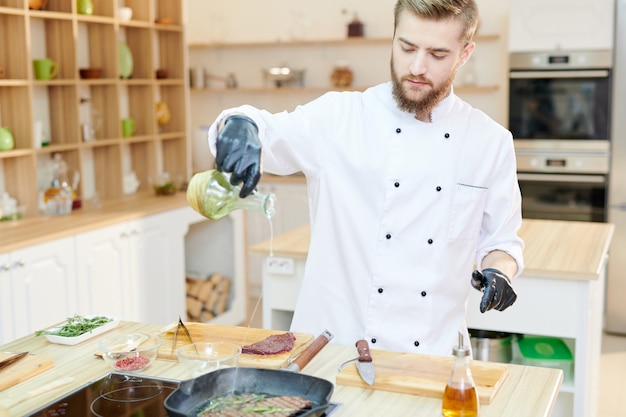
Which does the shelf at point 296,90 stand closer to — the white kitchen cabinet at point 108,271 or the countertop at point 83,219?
the countertop at point 83,219

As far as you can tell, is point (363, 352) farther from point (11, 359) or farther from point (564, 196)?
point (564, 196)

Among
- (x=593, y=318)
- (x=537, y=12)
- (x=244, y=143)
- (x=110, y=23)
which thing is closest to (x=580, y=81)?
(x=537, y=12)

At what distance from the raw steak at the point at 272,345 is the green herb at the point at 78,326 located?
18.4 inches

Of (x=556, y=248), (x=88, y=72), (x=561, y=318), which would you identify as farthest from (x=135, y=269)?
(x=561, y=318)

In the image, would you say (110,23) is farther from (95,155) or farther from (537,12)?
(537,12)

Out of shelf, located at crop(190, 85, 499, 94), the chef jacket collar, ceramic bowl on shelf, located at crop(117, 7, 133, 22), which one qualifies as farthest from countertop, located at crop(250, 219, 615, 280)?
shelf, located at crop(190, 85, 499, 94)

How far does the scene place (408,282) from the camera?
7.06ft

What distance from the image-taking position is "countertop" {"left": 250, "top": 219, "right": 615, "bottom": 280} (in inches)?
115

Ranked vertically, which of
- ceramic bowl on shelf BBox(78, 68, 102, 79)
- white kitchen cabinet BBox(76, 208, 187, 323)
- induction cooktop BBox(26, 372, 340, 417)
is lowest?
white kitchen cabinet BBox(76, 208, 187, 323)

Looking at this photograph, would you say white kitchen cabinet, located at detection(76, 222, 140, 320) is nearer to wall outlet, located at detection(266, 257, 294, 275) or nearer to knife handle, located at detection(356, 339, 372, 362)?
wall outlet, located at detection(266, 257, 294, 275)

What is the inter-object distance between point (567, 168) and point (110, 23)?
2.86m

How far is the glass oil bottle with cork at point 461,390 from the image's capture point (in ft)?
4.99

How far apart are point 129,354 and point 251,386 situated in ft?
1.20

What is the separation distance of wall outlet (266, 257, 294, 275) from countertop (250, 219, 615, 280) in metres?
0.02
